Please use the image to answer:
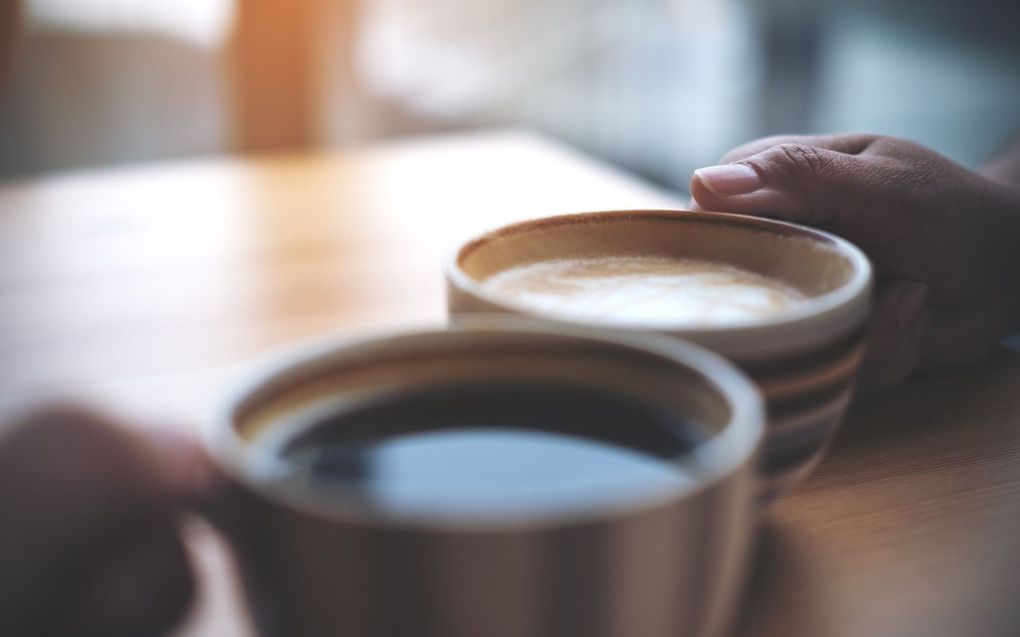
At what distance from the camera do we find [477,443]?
308 mm

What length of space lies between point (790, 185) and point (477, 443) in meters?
0.32

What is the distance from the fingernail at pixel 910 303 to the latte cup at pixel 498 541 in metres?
0.34

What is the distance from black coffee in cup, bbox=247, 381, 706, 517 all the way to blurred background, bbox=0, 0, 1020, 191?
2.21 meters

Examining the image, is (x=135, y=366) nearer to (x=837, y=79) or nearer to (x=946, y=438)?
(x=946, y=438)

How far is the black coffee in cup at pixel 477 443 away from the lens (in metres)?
0.27

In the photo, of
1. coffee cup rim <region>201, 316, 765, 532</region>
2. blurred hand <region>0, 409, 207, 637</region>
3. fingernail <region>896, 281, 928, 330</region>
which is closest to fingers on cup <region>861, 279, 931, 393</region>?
fingernail <region>896, 281, 928, 330</region>

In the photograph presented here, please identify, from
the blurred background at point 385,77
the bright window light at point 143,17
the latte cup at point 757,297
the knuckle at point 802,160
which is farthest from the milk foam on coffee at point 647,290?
the bright window light at point 143,17

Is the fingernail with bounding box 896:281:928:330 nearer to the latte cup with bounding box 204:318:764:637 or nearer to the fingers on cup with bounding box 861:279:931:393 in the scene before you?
the fingers on cup with bounding box 861:279:931:393

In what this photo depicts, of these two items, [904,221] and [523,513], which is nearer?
[523,513]

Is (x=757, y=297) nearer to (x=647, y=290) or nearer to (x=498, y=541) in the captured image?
(x=647, y=290)

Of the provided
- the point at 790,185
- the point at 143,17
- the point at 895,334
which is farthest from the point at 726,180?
the point at 143,17

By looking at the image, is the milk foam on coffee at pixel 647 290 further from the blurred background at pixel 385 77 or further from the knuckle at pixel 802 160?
the blurred background at pixel 385 77

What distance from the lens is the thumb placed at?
0.54 m

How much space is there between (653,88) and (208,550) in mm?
2513
